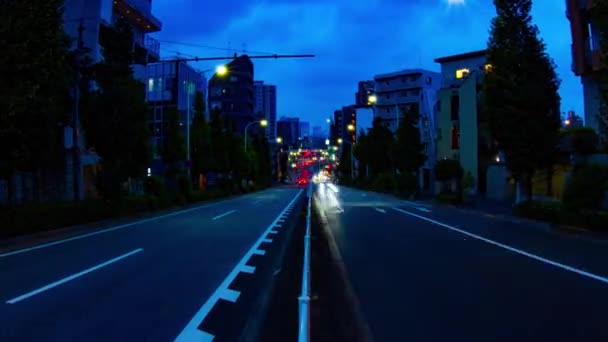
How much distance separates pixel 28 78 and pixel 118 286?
948 cm

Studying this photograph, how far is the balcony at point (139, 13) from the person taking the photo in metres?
43.2

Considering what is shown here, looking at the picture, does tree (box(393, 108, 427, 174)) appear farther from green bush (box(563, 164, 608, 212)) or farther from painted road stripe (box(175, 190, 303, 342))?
painted road stripe (box(175, 190, 303, 342))

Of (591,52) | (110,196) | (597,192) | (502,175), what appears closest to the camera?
(597,192)

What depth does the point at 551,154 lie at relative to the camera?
78.6ft

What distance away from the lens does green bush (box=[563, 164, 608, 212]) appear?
1705 centimetres

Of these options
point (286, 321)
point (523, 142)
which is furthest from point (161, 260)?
point (523, 142)

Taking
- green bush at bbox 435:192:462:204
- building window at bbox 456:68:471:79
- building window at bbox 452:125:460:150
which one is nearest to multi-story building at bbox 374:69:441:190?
building window at bbox 456:68:471:79

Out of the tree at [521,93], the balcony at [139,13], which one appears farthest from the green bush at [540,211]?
the balcony at [139,13]

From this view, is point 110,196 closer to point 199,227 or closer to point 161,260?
point 199,227

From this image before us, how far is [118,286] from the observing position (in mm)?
8844

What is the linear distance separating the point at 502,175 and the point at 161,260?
3534 centimetres

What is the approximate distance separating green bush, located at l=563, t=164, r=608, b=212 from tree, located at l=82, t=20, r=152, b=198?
713 inches

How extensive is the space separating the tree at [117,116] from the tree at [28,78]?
677cm

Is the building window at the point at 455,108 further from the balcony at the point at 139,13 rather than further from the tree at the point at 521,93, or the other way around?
the balcony at the point at 139,13
